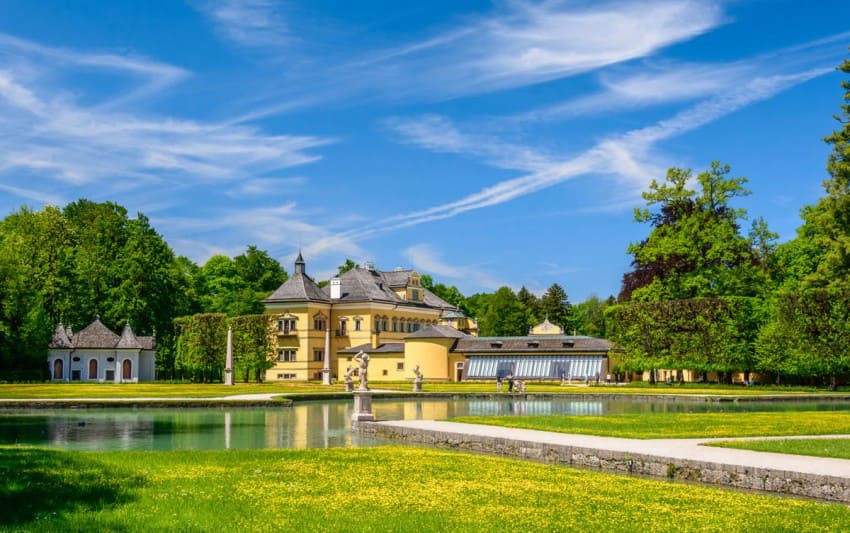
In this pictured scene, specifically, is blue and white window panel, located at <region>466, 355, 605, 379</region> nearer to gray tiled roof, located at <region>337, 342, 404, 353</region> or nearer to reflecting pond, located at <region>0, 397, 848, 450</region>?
gray tiled roof, located at <region>337, 342, 404, 353</region>

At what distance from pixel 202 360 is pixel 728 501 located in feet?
183

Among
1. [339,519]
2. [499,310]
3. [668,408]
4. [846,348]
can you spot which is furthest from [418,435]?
[499,310]

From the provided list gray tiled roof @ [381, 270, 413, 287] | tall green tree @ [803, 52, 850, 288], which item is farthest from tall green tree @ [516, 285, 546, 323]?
tall green tree @ [803, 52, 850, 288]

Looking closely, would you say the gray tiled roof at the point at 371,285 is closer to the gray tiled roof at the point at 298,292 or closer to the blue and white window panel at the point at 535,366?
the gray tiled roof at the point at 298,292

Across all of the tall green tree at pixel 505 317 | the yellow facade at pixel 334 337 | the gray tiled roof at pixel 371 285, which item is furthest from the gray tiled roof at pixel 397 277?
the tall green tree at pixel 505 317

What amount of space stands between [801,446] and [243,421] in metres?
17.1

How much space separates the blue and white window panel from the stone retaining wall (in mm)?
43671

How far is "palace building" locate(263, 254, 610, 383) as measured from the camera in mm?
64125

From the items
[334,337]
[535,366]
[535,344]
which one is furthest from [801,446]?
[334,337]

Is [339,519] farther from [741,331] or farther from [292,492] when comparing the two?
[741,331]

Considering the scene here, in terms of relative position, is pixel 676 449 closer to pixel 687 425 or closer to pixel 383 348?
pixel 687 425

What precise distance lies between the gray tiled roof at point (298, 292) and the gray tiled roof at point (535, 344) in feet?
41.6

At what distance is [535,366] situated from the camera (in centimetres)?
6475

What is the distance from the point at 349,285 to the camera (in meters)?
73.2
